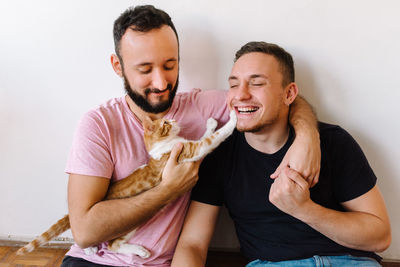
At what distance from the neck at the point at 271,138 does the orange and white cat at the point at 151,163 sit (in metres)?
0.12

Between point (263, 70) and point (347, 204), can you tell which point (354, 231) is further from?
point (263, 70)

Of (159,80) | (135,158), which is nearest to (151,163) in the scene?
(135,158)

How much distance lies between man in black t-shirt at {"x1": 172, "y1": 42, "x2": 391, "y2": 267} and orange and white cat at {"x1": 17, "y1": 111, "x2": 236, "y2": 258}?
5.2 inches

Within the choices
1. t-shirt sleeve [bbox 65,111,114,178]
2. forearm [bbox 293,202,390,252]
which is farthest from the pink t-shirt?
forearm [bbox 293,202,390,252]

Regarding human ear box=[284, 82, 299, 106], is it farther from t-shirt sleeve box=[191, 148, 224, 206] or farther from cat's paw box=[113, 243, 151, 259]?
cat's paw box=[113, 243, 151, 259]

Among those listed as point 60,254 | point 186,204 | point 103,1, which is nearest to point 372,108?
point 186,204

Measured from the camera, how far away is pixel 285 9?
1.47m

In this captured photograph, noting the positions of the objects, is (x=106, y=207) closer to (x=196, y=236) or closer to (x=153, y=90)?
(x=196, y=236)

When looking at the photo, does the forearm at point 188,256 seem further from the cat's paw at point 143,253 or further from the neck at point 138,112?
the neck at point 138,112

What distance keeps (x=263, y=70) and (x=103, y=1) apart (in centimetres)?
91

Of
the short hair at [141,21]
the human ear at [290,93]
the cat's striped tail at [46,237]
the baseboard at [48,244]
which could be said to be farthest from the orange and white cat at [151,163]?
the baseboard at [48,244]

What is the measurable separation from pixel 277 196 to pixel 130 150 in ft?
2.18

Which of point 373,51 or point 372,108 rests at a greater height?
point 373,51

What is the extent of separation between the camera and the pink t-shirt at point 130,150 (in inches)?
49.0
